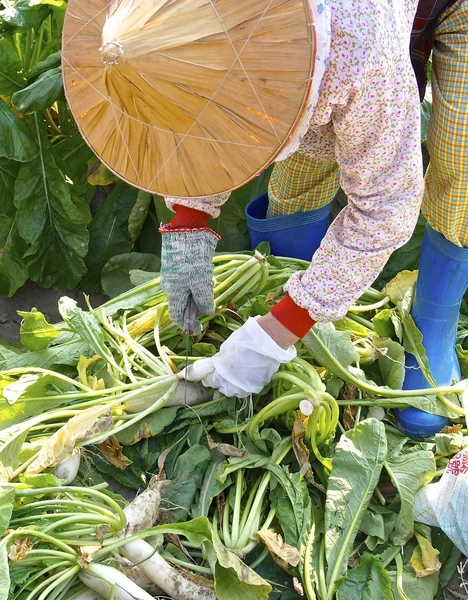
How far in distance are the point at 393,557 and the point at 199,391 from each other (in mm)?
536

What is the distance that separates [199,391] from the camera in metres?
1.62

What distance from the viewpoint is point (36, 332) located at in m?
1.71

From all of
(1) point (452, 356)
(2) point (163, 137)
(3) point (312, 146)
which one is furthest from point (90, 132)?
(1) point (452, 356)

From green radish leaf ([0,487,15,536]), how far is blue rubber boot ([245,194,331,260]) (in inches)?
38.6

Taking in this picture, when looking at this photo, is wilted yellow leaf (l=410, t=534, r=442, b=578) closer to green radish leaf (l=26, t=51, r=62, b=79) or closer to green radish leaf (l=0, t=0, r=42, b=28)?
green radish leaf (l=26, t=51, r=62, b=79)

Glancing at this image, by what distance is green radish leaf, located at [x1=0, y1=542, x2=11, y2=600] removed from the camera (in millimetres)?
1083

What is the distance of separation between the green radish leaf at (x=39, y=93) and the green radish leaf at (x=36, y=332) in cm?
67

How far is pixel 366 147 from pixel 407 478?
0.70m

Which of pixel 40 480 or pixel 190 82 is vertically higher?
pixel 190 82

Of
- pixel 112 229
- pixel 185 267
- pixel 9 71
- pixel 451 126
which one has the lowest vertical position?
pixel 112 229

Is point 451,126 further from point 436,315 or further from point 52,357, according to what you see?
point 52,357

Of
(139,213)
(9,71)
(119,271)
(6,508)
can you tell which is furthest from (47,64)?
(6,508)

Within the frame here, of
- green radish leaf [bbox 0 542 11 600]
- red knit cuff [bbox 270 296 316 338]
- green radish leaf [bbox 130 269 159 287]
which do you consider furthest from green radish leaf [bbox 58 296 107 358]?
green radish leaf [bbox 0 542 11 600]

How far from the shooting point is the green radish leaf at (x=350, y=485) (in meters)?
1.38
